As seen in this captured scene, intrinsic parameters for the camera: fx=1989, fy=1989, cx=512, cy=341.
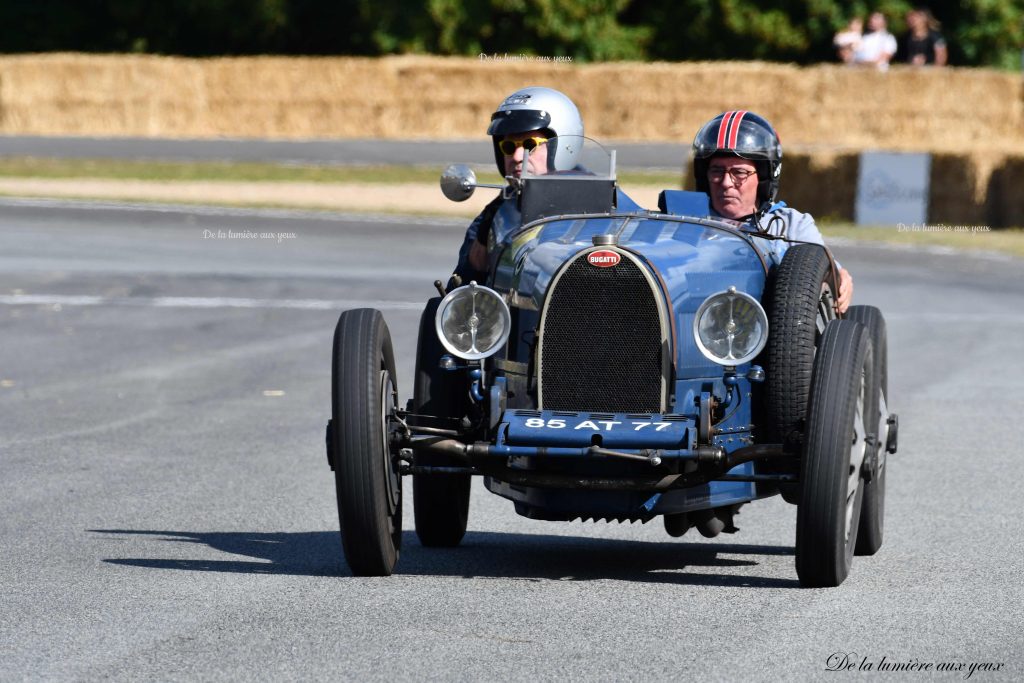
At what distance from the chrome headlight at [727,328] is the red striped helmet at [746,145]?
54.6 inches

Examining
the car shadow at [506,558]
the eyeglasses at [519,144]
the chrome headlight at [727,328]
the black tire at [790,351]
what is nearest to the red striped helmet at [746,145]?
the eyeglasses at [519,144]

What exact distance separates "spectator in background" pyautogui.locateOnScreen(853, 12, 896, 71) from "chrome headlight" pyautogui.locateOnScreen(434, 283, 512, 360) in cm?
2979

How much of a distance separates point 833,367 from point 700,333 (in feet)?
1.56

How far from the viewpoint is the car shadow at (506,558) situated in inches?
281

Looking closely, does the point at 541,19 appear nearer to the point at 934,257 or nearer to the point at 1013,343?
the point at 934,257

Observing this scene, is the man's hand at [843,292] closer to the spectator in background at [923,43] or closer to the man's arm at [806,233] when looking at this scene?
the man's arm at [806,233]

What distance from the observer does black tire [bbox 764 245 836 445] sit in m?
6.88

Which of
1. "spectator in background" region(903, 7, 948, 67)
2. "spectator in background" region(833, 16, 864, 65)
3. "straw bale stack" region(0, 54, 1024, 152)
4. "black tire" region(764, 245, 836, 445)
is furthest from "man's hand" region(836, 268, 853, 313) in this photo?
"straw bale stack" region(0, 54, 1024, 152)

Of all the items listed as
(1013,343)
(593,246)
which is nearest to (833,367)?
(593,246)

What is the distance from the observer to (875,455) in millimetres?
7230
